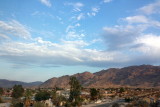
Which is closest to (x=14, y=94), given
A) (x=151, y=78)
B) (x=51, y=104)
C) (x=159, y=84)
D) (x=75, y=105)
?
(x=51, y=104)

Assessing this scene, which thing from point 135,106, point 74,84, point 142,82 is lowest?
point 135,106

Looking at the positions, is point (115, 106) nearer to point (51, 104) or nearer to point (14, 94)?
point (51, 104)

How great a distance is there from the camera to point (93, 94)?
7944 cm

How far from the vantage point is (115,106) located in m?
48.0

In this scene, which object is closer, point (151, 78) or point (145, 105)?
point (145, 105)

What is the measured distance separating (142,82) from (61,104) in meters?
129

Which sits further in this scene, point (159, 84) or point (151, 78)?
point (151, 78)

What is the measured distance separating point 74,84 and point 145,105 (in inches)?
1078

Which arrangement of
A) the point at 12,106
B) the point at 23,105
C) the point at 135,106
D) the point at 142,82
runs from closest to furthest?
the point at 135,106 → the point at 12,106 → the point at 23,105 → the point at 142,82

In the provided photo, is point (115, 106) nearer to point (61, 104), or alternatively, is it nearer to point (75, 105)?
point (75, 105)

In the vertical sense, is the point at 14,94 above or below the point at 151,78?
below

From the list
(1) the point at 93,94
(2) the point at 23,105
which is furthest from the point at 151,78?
(2) the point at 23,105

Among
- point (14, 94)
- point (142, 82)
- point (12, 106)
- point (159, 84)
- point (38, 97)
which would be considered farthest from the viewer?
point (142, 82)

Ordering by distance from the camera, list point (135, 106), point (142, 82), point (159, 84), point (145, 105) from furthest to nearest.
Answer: point (142, 82) → point (159, 84) → point (135, 106) → point (145, 105)
